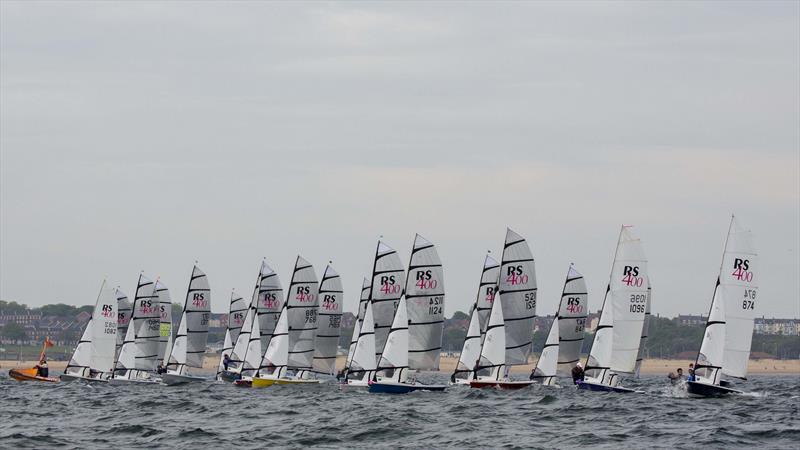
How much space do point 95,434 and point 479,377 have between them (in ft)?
91.1

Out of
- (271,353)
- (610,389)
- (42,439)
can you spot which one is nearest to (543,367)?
(610,389)

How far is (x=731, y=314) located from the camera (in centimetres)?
6347

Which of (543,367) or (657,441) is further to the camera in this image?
(543,367)

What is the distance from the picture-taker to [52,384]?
83688mm

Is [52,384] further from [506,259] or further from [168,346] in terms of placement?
[506,259]

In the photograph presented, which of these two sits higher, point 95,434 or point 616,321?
point 616,321

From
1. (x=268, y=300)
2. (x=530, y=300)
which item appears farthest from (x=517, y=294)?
(x=268, y=300)

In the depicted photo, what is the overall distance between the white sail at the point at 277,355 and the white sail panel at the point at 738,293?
83.9 feet

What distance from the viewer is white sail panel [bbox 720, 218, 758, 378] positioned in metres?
62.6

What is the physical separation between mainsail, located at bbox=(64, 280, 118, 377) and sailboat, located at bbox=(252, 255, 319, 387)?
37.2 ft

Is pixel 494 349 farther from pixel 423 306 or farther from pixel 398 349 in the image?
pixel 398 349

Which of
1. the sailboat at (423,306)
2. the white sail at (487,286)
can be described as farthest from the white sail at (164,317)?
the sailboat at (423,306)

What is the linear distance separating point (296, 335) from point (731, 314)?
2659 centimetres

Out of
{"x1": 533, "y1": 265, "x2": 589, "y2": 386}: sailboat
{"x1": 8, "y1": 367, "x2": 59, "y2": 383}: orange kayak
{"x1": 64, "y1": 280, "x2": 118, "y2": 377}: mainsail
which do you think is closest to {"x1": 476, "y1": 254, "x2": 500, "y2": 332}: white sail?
{"x1": 533, "y1": 265, "x2": 589, "y2": 386}: sailboat
